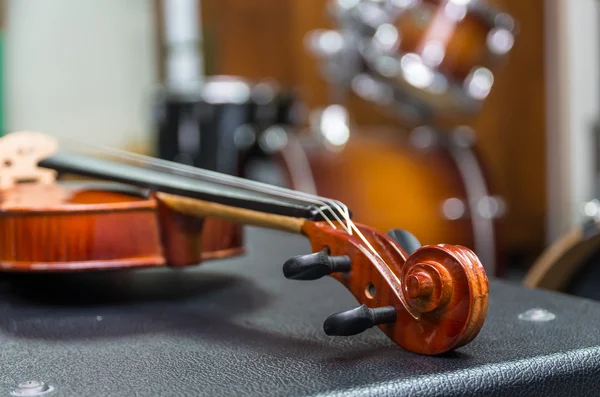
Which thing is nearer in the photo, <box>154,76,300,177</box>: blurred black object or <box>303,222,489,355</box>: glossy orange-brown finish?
<box>303,222,489,355</box>: glossy orange-brown finish

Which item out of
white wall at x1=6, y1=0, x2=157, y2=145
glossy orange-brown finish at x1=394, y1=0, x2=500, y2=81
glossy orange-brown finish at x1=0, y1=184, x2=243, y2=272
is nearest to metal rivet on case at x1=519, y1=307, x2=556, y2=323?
glossy orange-brown finish at x1=0, y1=184, x2=243, y2=272

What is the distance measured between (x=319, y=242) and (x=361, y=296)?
42mm

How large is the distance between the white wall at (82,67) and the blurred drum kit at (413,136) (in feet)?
8.03

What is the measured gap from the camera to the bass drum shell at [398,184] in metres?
1.65

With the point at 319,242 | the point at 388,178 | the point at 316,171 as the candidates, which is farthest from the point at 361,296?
the point at 388,178

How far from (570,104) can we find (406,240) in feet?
9.11

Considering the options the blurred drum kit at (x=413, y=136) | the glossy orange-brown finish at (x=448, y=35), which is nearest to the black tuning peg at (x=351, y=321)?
the blurred drum kit at (x=413, y=136)

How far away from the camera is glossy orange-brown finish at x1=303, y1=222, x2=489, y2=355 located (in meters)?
0.36

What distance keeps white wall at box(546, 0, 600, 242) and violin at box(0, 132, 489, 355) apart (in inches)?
98.1

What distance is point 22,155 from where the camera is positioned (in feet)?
2.29

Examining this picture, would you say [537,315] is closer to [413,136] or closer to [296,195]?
[296,195]

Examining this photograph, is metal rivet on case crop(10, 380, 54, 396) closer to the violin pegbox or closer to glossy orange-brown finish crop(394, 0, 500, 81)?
the violin pegbox

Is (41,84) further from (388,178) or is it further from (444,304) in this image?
(444,304)

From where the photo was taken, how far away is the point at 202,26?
378 centimetres
